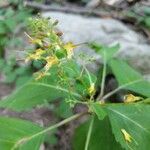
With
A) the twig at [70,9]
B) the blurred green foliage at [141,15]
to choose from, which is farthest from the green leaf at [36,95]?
the twig at [70,9]

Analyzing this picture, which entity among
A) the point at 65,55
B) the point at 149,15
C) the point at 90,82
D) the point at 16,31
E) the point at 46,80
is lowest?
the point at 16,31

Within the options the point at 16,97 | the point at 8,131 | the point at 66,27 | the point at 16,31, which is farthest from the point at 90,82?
the point at 16,31

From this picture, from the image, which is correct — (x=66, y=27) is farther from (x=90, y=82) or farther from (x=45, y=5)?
(x=90, y=82)

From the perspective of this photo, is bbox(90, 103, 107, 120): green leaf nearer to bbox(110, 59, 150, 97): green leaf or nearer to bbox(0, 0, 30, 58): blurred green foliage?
bbox(110, 59, 150, 97): green leaf

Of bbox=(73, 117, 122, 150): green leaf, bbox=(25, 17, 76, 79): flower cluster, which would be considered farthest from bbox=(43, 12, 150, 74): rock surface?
bbox=(25, 17, 76, 79): flower cluster

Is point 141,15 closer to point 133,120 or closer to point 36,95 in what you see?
point 36,95
